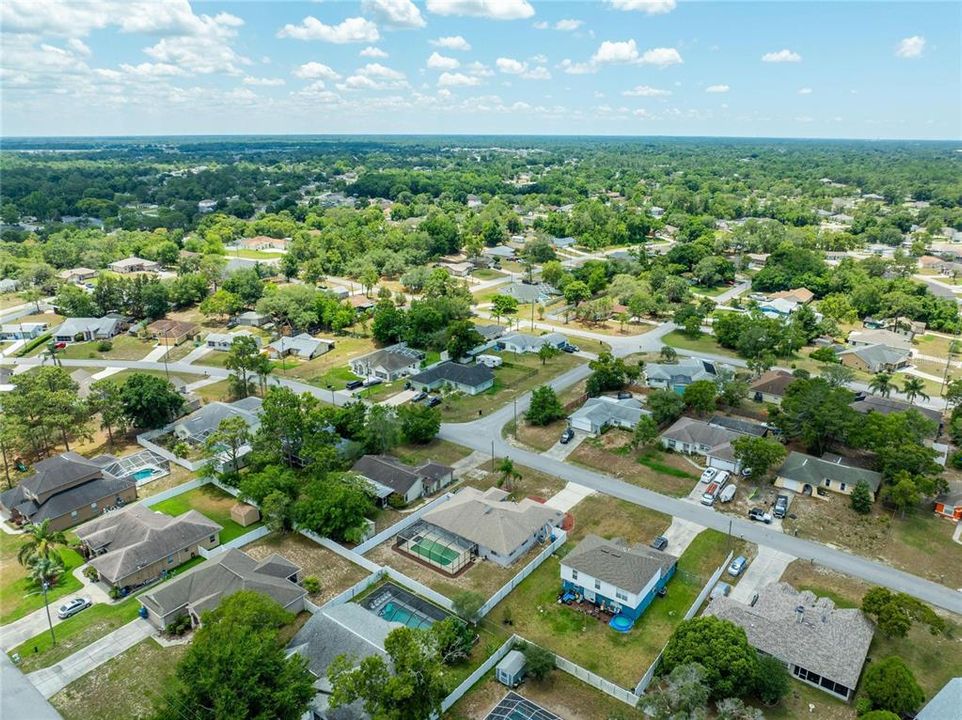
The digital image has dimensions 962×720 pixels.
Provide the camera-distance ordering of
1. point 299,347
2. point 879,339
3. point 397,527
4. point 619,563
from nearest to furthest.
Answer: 1. point 619,563
2. point 397,527
3. point 299,347
4. point 879,339

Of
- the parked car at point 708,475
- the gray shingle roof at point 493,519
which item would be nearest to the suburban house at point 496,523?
the gray shingle roof at point 493,519

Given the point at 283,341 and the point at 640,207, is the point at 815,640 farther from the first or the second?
the point at 640,207

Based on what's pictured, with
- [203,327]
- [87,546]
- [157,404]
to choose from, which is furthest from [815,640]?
[203,327]

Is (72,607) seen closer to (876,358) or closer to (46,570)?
(46,570)

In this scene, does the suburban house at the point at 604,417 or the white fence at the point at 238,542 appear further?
the suburban house at the point at 604,417

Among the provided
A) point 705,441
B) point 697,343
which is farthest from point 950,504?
point 697,343

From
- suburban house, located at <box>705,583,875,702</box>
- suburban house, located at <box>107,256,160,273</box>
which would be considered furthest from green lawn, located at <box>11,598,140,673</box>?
suburban house, located at <box>107,256,160,273</box>

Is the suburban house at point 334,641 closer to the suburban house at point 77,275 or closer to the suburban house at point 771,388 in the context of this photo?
the suburban house at point 771,388
